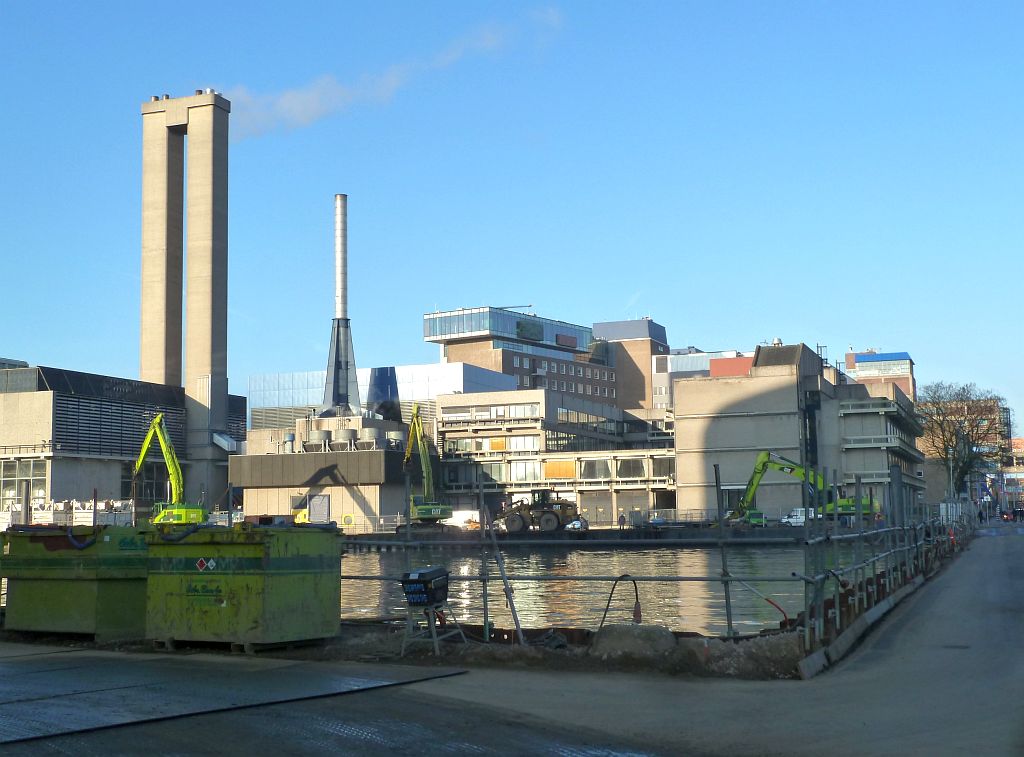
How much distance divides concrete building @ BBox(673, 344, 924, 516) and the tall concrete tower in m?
48.2

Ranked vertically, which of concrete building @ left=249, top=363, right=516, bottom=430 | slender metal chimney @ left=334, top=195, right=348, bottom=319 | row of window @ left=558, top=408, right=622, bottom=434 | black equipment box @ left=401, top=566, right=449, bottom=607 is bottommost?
black equipment box @ left=401, top=566, right=449, bottom=607

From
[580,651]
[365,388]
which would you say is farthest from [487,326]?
[580,651]

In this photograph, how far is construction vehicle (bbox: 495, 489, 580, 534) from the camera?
80750mm

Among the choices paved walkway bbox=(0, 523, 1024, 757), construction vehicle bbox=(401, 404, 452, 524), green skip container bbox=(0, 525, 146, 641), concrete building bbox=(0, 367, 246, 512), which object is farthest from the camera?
concrete building bbox=(0, 367, 246, 512)

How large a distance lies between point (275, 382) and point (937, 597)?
133m

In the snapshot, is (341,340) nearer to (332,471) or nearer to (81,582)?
(332,471)

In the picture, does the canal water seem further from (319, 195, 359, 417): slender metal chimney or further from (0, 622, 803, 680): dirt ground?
(319, 195, 359, 417): slender metal chimney

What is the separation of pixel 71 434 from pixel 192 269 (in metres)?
22.0

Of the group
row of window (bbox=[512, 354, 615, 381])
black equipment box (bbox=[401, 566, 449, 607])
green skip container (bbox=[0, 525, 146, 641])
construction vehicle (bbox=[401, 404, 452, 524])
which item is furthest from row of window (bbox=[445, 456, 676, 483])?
black equipment box (bbox=[401, 566, 449, 607])

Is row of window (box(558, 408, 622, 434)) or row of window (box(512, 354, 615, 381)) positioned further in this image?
row of window (box(512, 354, 615, 381))

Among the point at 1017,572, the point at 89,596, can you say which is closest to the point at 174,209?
the point at 1017,572

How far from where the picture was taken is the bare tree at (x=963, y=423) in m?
111

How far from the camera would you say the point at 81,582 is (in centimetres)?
1684

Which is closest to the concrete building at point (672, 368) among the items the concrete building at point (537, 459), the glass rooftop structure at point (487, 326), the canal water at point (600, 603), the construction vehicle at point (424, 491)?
the glass rooftop structure at point (487, 326)
